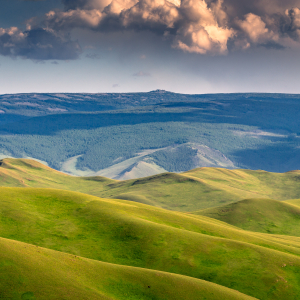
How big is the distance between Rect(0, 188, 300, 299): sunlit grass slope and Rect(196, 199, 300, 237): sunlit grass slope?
211ft

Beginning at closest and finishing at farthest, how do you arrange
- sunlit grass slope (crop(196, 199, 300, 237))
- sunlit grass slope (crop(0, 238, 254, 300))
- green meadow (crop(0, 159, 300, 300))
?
sunlit grass slope (crop(0, 238, 254, 300))
green meadow (crop(0, 159, 300, 300))
sunlit grass slope (crop(196, 199, 300, 237))

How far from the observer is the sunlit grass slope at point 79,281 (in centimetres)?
2981

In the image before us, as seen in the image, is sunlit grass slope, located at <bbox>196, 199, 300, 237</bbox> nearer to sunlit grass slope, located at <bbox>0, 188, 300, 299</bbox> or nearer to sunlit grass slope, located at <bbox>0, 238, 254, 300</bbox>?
sunlit grass slope, located at <bbox>0, 188, 300, 299</bbox>

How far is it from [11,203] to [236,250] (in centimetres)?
3548

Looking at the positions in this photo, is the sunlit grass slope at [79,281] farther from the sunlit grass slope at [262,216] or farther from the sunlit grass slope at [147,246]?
the sunlit grass slope at [262,216]

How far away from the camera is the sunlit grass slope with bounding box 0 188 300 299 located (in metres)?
47.4

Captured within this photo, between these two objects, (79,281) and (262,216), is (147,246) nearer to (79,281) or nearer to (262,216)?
(79,281)

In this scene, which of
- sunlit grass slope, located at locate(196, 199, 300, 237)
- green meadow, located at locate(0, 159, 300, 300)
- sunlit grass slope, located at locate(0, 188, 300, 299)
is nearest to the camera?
green meadow, located at locate(0, 159, 300, 300)

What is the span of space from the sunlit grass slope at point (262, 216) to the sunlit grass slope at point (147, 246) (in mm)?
64238

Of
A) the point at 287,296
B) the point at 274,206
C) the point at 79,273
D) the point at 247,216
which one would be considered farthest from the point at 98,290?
the point at 274,206

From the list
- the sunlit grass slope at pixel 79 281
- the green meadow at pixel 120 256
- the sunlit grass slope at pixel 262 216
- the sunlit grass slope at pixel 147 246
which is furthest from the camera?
the sunlit grass slope at pixel 262 216

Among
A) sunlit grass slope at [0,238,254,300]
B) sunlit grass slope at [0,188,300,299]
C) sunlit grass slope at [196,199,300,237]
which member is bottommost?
sunlit grass slope at [196,199,300,237]

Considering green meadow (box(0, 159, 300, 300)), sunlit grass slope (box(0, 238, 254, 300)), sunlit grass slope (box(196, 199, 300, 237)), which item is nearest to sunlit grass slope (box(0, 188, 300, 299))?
green meadow (box(0, 159, 300, 300))

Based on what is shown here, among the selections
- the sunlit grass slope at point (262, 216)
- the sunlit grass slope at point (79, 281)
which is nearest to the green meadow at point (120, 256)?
the sunlit grass slope at point (79, 281)
